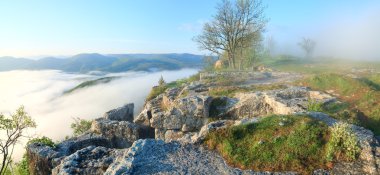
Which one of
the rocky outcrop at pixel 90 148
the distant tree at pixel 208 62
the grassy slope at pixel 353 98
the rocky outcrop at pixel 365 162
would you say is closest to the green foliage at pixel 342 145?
the rocky outcrop at pixel 365 162

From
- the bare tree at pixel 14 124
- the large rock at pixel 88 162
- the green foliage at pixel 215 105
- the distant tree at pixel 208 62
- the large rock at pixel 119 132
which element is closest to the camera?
the large rock at pixel 88 162

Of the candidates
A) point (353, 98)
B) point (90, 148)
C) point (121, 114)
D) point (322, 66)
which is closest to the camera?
point (90, 148)

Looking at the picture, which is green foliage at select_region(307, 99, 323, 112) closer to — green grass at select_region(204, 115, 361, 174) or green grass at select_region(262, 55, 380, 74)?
green grass at select_region(204, 115, 361, 174)

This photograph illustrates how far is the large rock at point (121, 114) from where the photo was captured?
153ft

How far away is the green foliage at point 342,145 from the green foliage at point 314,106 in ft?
37.6

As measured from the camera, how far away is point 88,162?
22.9 meters

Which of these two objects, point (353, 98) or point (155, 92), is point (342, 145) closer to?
point (353, 98)

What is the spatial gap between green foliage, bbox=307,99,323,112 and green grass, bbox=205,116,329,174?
899 centimetres

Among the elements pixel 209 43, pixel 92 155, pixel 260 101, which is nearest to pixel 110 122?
pixel 92 155

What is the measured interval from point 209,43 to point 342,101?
152 feet

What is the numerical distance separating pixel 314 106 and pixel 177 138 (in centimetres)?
1645

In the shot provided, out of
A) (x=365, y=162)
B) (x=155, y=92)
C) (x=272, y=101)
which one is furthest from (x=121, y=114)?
(x=365, y=162)

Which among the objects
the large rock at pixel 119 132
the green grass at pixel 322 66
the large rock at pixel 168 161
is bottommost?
the large rock at pixel 119 132

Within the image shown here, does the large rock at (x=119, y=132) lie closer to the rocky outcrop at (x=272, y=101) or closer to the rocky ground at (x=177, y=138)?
the rocky ground at (x=177, y=138)
